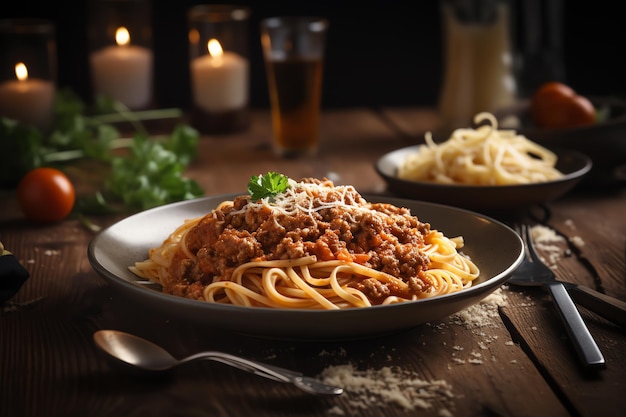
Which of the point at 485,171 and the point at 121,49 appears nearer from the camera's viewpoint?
the point at 485,171

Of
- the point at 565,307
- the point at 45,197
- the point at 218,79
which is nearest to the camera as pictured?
the point at 565,307

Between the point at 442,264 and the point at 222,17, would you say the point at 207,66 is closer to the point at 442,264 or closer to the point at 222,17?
the point at 222,17

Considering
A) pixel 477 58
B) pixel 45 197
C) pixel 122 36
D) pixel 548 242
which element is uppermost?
pixel 122 36

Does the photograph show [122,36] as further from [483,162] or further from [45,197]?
[483,162]

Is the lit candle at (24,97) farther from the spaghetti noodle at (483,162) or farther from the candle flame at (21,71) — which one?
the spaghetti noodle at (483,162)

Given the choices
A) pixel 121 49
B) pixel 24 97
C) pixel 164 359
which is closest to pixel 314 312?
pixel 164 359

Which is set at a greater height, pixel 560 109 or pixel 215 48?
pixel 215 48
